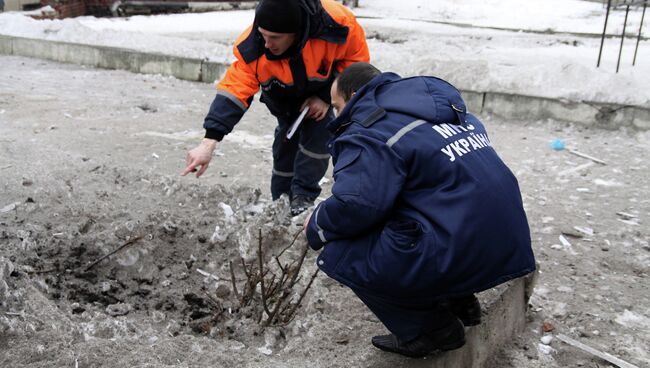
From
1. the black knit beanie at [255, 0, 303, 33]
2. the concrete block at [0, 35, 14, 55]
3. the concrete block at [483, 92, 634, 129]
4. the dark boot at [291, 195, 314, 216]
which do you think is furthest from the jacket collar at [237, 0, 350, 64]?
the concrete block at [0, 35, 14, 55]

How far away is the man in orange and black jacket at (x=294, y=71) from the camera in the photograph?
4.05 meters

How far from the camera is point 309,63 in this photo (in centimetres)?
442

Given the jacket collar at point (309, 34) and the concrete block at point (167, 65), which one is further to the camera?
the concrete block at point (167, 65)

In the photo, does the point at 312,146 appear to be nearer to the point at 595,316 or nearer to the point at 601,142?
the point at 595,316

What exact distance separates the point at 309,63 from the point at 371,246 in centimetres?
202

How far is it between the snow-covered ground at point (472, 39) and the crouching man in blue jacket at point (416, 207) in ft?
18.5

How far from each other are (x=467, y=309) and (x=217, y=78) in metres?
7.45

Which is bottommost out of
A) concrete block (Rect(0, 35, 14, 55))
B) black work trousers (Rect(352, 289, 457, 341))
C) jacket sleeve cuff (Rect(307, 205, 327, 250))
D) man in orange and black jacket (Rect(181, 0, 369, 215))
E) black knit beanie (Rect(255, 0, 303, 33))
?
concrete block (Rect(0, 35, 14, 55))

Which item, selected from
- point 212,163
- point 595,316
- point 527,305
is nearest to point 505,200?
point 527,305

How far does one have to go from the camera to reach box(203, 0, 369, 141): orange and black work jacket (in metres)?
4.24

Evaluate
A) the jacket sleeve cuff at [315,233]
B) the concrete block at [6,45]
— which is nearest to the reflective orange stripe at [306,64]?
the jacket sleeve cuff at [315,233]

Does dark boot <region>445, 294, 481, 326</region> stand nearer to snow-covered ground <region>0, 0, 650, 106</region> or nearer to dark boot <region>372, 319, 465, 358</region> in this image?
dark boot <region>372, 319, 465, 358</region>

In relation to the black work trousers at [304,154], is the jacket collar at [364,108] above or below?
above

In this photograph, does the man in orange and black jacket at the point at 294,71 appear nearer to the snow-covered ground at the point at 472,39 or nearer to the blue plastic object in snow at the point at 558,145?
the blue plastic object in snow at the point at 558,145
